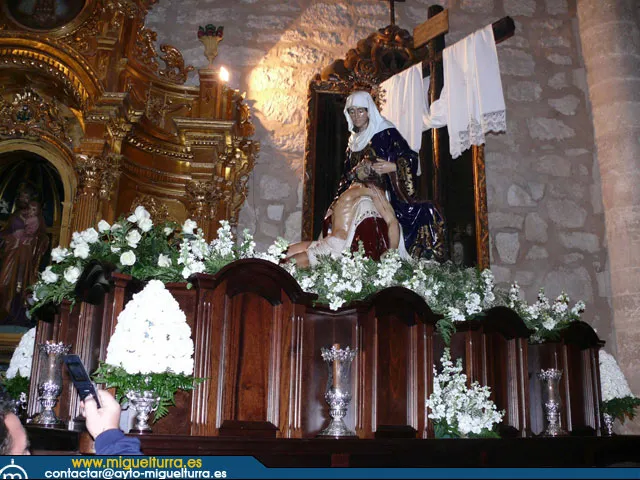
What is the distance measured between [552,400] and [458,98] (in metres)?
3.66

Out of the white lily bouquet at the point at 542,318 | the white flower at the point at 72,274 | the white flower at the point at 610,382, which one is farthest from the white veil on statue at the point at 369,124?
the white flower at the point at 610,382

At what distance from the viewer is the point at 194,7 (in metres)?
8.96

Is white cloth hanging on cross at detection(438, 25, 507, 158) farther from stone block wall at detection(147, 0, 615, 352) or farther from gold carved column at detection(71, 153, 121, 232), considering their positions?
gold carved column at detection(71, 153, 121, 232)

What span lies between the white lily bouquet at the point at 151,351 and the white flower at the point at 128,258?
351 mm

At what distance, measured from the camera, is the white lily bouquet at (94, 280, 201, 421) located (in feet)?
12.0

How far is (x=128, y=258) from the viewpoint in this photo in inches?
163

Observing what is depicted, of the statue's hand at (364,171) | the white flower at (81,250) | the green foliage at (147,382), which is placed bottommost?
the green foliage at (147,382)

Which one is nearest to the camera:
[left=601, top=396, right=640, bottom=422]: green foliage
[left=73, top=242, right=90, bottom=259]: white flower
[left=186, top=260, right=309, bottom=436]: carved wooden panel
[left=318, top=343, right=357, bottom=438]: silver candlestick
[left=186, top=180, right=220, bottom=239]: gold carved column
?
[left=186, top=260, right=309, bottom=436]: carved wooden panel

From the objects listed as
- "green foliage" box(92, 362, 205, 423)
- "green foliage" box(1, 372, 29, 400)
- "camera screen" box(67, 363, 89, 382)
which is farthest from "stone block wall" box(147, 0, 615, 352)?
"camera screen" box(67, 363, 89, 382)

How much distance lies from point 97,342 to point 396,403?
1837mm

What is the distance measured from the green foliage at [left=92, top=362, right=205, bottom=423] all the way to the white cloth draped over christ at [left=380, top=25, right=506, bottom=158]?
188 inches

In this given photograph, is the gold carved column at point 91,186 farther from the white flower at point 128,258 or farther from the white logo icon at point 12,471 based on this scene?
the white logo icon at point 12,471

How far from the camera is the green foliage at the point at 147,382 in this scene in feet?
12.0

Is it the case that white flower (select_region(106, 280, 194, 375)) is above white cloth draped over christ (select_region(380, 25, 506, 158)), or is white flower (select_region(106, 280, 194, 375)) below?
below
